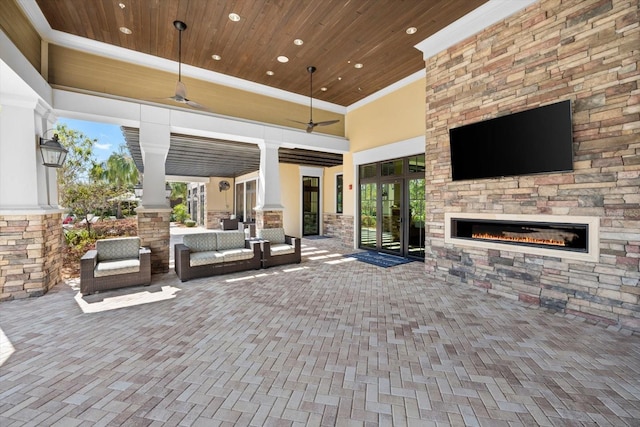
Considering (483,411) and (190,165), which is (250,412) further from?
(190,165)

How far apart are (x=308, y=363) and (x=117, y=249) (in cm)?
431

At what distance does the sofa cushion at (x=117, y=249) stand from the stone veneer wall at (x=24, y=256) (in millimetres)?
670

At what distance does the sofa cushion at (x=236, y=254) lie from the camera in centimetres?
527

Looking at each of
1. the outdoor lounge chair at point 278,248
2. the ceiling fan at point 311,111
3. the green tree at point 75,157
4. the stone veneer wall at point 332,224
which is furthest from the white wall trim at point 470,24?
the green tree at point 75,157

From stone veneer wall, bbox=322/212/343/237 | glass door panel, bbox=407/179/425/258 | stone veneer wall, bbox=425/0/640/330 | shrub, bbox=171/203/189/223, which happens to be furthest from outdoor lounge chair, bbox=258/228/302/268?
shrub, bbox=171/203/189/223

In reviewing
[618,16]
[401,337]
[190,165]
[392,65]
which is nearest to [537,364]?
[401,337]

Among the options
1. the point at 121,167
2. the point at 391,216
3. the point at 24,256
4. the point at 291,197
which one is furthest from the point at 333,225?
the point at 121,167

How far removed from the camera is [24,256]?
3.98 metres

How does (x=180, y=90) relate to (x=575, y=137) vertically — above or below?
above

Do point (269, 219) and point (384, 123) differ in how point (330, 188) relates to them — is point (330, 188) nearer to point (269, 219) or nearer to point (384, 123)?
point (384, 123)

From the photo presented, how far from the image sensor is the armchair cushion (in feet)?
15.4

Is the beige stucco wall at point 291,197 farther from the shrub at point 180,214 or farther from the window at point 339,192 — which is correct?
the shrub at point 180,214

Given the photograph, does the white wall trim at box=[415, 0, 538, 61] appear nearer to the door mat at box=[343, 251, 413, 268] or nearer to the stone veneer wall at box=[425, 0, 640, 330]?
the stone veneer wall at box=[425, 0, 640, 330]

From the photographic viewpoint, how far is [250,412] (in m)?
1.83
